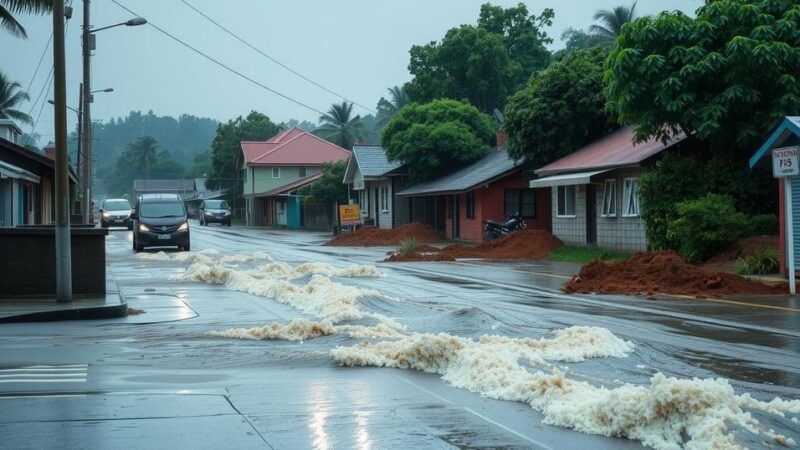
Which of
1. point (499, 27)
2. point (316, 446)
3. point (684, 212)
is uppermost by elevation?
point (499, 27)

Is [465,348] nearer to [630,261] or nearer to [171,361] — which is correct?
[171,361]

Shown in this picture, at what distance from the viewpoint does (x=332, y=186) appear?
66875mm

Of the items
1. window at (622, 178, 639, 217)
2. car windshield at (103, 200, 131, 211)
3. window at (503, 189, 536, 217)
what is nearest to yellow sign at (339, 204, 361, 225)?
window at (503, 189, 536, 217)

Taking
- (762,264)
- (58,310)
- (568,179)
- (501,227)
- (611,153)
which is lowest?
(58,310)

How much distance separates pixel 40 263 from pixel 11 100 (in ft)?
189

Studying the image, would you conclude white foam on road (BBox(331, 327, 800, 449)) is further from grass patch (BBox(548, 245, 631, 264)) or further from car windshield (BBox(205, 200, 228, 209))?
car windshield (BBox(205, 200, 228, 209))

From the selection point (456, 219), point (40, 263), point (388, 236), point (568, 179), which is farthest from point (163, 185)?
point (40, 263)

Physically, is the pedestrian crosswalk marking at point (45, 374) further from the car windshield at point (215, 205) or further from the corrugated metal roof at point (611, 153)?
the car windshield at point (215, 205)

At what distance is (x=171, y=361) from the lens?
1083 centimetres

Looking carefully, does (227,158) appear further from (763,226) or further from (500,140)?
(763,226)

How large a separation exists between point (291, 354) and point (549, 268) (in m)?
17.5

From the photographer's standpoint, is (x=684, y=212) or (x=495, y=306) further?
(x=684, y=212)

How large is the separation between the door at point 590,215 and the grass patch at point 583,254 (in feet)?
1.69

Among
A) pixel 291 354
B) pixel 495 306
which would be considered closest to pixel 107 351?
pixel 291 354
